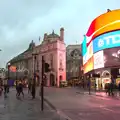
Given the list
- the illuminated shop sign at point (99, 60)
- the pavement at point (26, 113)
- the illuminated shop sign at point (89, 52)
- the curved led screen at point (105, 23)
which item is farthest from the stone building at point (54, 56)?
the pavement at point (26, 113)

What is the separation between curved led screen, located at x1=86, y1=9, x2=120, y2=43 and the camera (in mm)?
62884

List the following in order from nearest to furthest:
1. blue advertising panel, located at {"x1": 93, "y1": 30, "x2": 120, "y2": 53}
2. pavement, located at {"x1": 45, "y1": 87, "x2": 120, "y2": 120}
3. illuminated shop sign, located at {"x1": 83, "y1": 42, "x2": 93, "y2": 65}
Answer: pavement, located at {"x1": 45, "y1": 87, "x2": 120, "y2": 120}, blue advertising panel, located at {"x1": 93, "y1": 30, "x2": 120, "y2": 53}, illuminated shop sign, located at {"x1": 83, "y1": 42, "x2": 93, "y2": 65}

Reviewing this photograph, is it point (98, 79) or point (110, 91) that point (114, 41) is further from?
point (110, 91)

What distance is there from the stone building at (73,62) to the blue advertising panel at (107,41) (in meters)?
59.0

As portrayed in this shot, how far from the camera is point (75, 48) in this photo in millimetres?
139125

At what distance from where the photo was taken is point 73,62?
435ft

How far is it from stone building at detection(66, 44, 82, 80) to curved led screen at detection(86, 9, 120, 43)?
2268 inches

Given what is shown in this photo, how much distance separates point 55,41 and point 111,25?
1814 inches

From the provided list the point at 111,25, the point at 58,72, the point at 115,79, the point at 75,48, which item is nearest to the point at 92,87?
the point at 115,79

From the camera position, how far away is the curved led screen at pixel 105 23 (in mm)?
62884

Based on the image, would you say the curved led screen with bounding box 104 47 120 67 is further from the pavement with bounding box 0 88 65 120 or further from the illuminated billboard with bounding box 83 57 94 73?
the pavement with bounding box 0 88 65 120

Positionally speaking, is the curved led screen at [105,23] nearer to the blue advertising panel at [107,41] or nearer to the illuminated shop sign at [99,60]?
the blue advertising panel at [107,41]

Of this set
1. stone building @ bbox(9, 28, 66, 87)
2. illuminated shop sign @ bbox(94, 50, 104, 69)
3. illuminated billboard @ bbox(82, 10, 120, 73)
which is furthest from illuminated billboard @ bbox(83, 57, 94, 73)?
stone building @ bbox(9, 28, 66, 87)

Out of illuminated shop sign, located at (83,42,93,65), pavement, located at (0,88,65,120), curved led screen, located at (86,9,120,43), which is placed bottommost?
pavement, located at (0,88,65,120)
